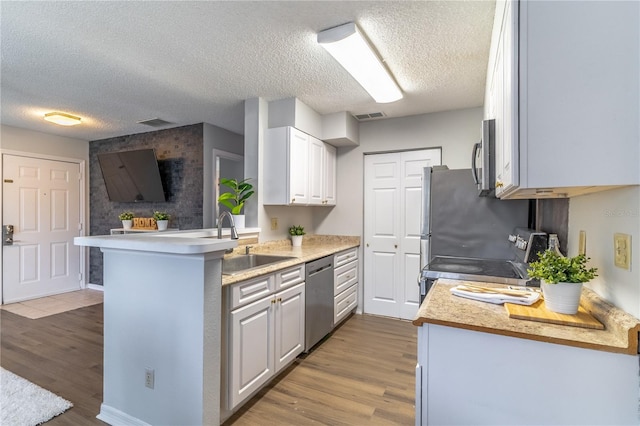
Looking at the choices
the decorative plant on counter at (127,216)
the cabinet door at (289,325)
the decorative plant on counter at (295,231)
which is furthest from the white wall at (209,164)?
the cabinet door at (289,325)

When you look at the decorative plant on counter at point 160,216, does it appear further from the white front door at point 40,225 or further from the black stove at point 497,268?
the black stove at point 497,268

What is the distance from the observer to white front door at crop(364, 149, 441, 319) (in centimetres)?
376

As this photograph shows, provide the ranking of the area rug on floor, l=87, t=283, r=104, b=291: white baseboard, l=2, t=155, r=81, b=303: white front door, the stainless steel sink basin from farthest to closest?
l=87, t=283, r=104, b=291: white baseboard
l=2, t=155, r=81, b=303: white front door
the stainless steel sink basin
the area rug on floor

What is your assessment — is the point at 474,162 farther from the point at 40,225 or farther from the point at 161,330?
the point at 40,225

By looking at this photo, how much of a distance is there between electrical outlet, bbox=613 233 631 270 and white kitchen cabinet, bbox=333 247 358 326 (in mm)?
2368

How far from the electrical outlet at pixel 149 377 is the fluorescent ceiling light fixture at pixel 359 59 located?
2.27 metres

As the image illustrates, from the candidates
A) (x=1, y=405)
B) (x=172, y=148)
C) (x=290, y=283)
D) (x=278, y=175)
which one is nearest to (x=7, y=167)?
(x=172, y=148)

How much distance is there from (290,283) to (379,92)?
1.90 m

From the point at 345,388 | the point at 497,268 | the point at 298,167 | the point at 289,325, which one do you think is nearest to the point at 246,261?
the point at 289,325

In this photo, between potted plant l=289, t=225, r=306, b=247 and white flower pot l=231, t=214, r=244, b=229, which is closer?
white flower pot l=231, t=214, r=244, b=229

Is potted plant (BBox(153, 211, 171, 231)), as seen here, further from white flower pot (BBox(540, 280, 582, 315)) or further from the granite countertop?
white flower pot (BBox(540, 280, 582, 315))

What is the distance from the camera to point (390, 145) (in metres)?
3.89

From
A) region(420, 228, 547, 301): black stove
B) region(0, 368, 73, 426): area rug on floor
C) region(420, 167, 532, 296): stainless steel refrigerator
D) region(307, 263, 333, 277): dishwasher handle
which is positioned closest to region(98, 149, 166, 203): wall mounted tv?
region(0, 368, 73, 426): area rug on floor

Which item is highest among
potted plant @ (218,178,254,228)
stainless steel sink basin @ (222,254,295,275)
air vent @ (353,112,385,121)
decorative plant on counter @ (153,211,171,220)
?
air vent @ (353,112,385,121)
